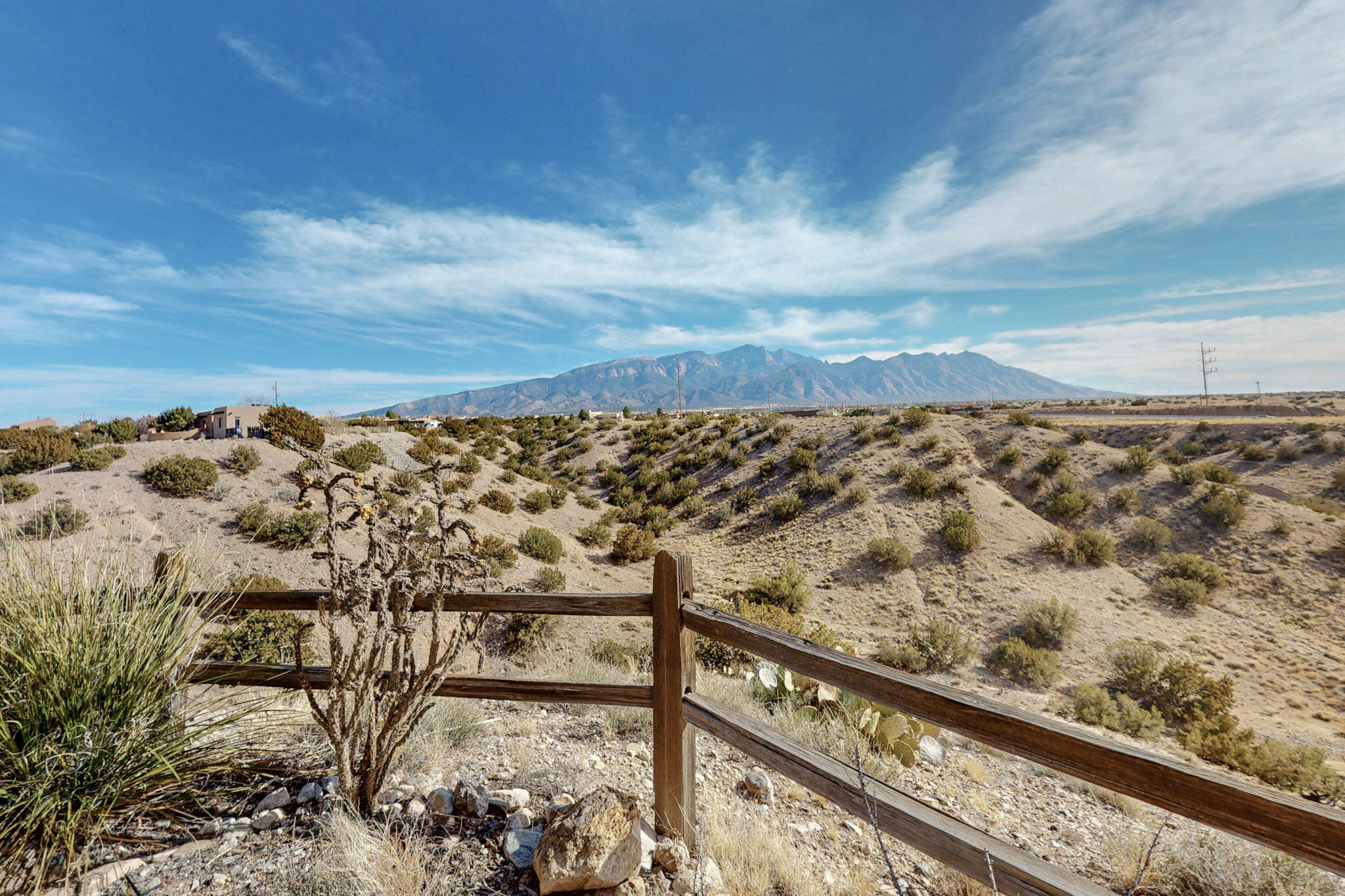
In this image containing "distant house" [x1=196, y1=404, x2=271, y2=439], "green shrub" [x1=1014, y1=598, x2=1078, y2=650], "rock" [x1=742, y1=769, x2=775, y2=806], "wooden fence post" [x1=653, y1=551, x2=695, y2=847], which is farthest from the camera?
"distant house" [x1=196, y1=404, x2=271, y2=439]

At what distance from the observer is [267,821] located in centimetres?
312

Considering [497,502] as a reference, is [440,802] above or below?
above

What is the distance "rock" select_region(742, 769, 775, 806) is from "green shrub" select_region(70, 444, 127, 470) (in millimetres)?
21196

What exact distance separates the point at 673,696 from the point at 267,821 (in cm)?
246

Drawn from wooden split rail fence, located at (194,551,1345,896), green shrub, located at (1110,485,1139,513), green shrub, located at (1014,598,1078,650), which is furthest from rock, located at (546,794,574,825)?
green shrub, located at (1110,485,1139,513)

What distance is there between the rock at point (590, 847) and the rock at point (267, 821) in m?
1.65

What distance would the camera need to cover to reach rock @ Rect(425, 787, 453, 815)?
10.6 ft

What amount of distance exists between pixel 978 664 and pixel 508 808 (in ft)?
40.9

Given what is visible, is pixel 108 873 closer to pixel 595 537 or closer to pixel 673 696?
pixel 673 696

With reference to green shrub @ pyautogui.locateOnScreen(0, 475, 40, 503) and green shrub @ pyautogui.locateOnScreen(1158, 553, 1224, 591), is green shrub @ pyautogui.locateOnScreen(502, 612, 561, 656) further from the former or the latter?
green shrub @ pyautogui.locateOnScreen(1158, 553, 1224, 591)

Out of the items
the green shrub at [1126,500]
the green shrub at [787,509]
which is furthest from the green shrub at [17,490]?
the green shrub at [1126,500]

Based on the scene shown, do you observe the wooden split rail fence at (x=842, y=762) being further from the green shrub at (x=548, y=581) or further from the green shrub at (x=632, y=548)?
the green shrub at (x=632, y=548)

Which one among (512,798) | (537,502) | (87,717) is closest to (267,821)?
(87,717)

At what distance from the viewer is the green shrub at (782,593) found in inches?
575
